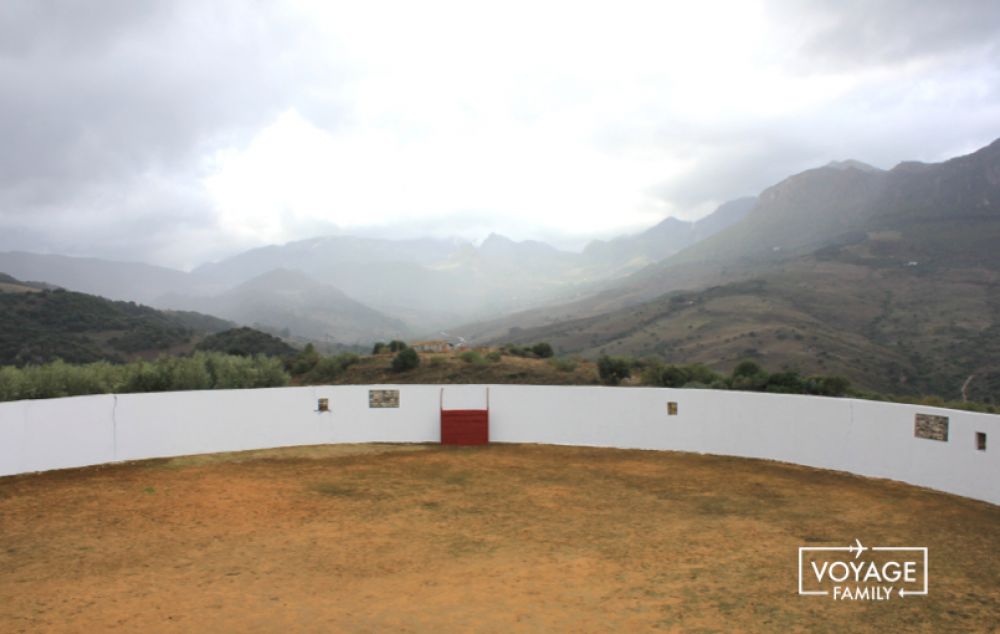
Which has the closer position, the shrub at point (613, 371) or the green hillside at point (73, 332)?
the shrub at point (613, 371)

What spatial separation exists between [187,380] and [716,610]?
20959 mm

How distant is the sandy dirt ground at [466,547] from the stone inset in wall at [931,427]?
1.16 m

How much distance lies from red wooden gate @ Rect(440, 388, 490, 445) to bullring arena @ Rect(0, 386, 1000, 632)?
0.93ft

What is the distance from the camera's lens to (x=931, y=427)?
12.9 metres

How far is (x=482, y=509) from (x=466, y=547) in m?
2.21

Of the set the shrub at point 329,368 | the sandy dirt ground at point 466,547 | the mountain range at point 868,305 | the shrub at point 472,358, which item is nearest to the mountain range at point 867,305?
the mountain range at point 868,305

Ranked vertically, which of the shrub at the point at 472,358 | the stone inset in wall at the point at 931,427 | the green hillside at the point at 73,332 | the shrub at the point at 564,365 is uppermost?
the green hillside at the point at 73,332

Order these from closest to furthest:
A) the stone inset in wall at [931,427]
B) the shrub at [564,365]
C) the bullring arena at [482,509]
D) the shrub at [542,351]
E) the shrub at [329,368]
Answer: the bullring arena at [482,509]
the stone inset in wall at [931,427]
the shrub at [564,365]
the shrub at [329,368]
the shrub at [542,351]

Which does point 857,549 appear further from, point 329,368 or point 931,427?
point 329,368

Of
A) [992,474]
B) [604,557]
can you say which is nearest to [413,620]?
[604,557]

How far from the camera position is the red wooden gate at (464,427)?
61.6ft

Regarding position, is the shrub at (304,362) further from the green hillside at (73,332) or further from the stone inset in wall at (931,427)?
the stone inset in wall at (931,427)

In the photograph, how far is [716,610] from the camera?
23.1 feet

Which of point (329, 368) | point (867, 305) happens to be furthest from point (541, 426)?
point (867, 305)
